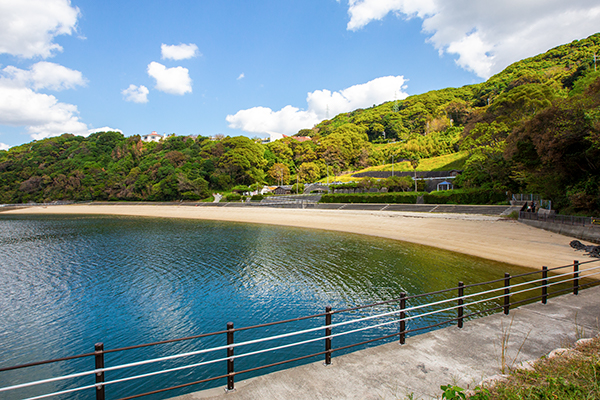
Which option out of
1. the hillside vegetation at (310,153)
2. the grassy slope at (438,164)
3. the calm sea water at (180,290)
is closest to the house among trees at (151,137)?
the hillside vegetation at (310,153)

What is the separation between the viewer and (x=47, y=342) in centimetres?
853

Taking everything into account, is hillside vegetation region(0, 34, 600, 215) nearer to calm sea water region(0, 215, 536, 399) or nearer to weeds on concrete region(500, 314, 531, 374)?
calm sea water region(0, 215, 536, 399)

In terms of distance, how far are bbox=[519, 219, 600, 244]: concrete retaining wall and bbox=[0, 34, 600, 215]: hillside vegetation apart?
1143 centimetres

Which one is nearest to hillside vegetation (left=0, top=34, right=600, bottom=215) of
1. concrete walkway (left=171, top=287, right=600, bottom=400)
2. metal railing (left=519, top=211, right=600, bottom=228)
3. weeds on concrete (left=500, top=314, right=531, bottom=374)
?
metal railing (left=519, top=211, right=600, bottom=228)

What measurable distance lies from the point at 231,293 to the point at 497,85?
10229cm

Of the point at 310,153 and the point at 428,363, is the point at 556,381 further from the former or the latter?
the point at 310,153

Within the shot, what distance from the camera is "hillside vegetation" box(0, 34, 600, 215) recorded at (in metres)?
39.1

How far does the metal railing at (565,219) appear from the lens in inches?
646

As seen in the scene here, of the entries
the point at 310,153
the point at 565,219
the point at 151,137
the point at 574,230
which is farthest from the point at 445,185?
the point at 151,137

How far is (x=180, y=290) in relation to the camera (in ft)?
41.7

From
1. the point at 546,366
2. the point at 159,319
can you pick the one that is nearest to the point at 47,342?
the point at 159,319

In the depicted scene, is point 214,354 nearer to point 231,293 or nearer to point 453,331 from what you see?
point 231,293

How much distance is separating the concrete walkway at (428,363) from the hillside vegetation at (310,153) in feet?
100

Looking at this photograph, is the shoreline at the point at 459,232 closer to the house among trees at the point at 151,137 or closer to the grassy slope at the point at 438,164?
the grassy slope at the point at 438,164
